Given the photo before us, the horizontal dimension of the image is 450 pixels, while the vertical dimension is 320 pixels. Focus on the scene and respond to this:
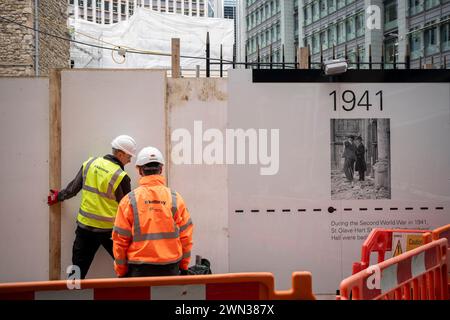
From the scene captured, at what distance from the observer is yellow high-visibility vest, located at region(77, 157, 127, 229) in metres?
5.18

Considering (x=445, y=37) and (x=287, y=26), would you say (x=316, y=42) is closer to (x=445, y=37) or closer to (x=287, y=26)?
(x=287, y=26)

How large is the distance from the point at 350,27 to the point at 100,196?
178 ft

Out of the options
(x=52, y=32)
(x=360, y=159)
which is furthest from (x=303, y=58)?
(x=52, y=32)

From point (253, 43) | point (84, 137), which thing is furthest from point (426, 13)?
point (84, 137)

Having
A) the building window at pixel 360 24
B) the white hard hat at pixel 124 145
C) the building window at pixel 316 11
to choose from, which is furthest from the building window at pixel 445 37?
the white hard hat at pixel 124 145

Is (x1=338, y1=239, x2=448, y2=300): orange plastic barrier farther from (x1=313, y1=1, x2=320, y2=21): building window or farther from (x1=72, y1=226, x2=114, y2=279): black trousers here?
(x1=313, y1=1, x2=320, y2=21): building window

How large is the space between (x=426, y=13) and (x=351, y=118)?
44.9 metres

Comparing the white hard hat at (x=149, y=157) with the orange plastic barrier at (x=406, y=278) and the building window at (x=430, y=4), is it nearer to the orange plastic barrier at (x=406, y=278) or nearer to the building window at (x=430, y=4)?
the orange plastic barrier at (x=406, y=278)

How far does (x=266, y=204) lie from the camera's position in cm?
636

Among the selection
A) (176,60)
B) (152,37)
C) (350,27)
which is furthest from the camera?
(350,27)

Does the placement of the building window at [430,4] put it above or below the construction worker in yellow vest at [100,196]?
above

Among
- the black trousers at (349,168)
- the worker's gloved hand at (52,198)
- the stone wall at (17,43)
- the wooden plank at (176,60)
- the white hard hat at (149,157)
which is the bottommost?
the worker's gloved hand at (52,198)

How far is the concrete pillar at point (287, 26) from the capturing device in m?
70.6

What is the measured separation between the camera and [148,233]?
3660mm
